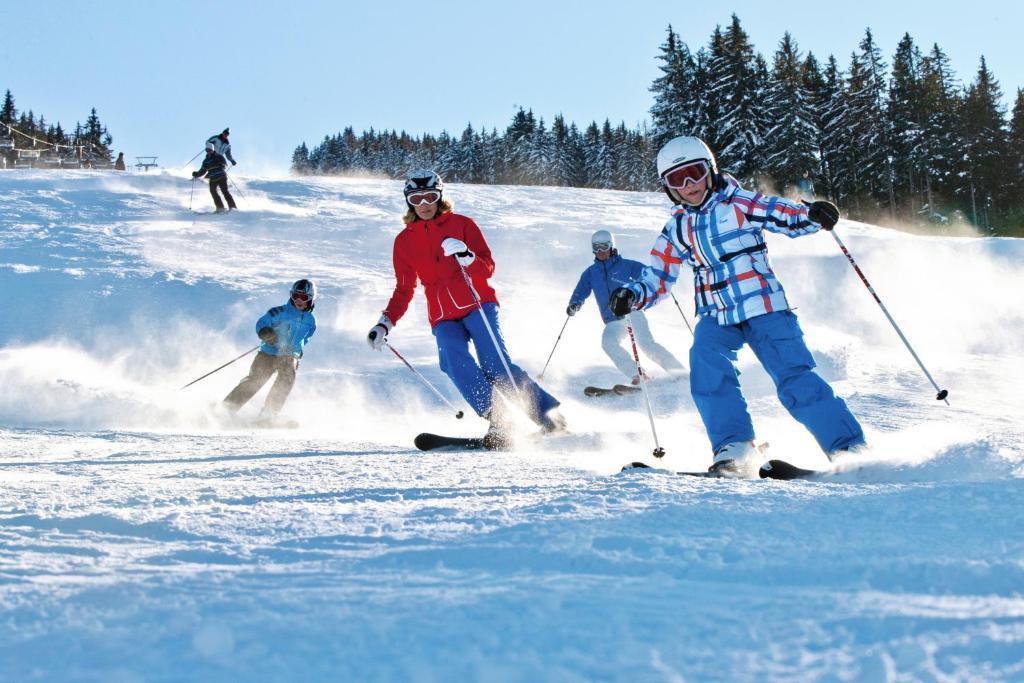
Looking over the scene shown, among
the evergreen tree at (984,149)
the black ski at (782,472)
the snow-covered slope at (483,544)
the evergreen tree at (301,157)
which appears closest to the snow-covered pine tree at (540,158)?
the evergreen tree at (984,149)

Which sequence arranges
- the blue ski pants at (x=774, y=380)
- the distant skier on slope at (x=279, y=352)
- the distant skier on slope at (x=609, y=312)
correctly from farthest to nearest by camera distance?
the distant skier on slope at (x=609, y=312), the distant skier on slope at (x=279, y=352), the blue ski pants at (x=774, y=380)

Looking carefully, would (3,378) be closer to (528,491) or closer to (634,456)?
(634,456)

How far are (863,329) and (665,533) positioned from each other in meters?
10.3

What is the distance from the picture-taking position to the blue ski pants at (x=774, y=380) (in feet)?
12.3

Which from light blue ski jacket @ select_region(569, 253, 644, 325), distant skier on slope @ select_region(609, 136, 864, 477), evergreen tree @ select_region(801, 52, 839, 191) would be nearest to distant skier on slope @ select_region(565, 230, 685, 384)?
light blue ski jacket @ select_region(569, 253, 644, 325)

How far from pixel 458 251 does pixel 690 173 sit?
1.59m

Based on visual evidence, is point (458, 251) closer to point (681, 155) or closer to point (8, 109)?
point (681, 155)

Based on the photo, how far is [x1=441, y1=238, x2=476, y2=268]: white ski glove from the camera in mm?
5016

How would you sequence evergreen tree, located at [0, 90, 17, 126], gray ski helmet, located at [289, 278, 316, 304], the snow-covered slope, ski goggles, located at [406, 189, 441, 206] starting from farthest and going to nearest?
evergreen tree, located at [0, 90, 17, 126]
gray ski helmet, located at [289, 278, 316, 304]
ski goggles, located at [406, 189, 441, 206]
the snow-covered slope

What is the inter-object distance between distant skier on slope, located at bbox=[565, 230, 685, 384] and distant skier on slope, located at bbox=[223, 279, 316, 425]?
2.62 metres

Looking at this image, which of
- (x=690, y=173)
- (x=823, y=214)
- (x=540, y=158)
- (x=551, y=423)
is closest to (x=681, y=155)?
(x=690, y=173)

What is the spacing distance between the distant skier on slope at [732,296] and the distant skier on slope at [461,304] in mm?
1230

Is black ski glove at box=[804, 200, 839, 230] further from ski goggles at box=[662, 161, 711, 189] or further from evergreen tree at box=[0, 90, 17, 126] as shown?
evergreen tree at box=[0, 90, 17, 126]

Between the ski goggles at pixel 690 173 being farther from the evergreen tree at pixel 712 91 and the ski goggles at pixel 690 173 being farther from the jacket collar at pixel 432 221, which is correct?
the evergreen tree at pixel 712 91
